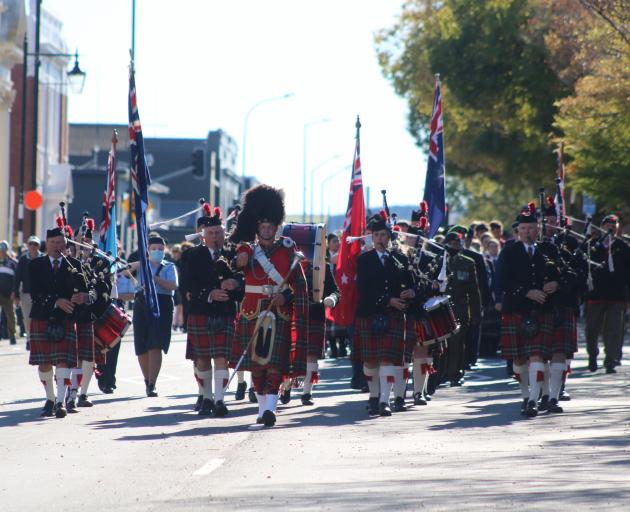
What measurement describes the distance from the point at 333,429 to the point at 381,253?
233 centimetres

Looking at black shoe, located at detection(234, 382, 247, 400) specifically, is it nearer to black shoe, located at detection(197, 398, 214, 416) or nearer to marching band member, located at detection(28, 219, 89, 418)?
black shoe, located at detection(197, 398, 214, 416)

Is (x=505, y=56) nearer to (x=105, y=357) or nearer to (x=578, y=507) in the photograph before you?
(x=105, y=357)

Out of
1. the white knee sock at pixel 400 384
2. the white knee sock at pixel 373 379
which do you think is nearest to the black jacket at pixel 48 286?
the white knee sock at pixel 373 379

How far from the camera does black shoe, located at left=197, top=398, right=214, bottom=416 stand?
15.3m

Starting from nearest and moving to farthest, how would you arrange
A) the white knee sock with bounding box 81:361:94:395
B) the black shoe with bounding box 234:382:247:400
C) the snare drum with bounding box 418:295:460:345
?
the white knee sock with bounding box 81:361:94:395 → the snare drum with bounding box 418:295:460:345 → the black shoe with bounding box 234:382:247:400

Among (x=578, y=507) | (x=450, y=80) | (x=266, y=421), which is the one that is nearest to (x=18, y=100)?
(x=450, y=80)

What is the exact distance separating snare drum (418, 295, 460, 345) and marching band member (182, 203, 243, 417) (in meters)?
2.25

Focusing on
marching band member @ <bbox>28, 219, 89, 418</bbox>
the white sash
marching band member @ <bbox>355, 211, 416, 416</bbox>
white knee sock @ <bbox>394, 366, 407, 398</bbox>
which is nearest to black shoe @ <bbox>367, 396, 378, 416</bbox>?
marching band member @ <bbox>355, 211, 416, 416</bbox>

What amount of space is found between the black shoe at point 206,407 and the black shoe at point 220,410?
18 centimetres

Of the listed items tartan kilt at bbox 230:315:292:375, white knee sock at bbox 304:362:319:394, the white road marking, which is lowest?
the white road marking

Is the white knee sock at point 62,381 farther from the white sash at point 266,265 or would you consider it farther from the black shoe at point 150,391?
the black shoe at point 150,391

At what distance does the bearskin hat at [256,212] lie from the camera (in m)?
14.2

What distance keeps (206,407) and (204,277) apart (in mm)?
1315

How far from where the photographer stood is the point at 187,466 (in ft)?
35.9
